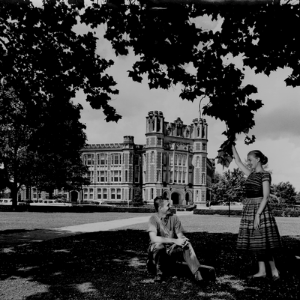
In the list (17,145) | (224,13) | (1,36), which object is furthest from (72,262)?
(17,145)

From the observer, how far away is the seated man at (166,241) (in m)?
6.14

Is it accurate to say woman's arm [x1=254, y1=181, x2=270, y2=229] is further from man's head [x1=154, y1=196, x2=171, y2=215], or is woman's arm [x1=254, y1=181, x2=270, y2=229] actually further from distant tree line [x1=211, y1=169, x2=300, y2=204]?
distant tree line [x1=211, y1=169, x2=300, y2=204]

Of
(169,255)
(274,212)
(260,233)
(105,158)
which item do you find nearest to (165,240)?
(169,255)

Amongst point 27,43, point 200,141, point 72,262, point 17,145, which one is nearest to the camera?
point 72,262

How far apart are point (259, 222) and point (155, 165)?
67.0 meters

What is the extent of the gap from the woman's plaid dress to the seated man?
0.98 metres

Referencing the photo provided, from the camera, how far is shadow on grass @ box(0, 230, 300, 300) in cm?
557

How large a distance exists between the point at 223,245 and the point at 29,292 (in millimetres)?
6802

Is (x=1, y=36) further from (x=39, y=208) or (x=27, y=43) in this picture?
(x=39, y=208)

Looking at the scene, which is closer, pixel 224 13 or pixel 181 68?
pixel 224 13

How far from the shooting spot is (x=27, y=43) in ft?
34.4

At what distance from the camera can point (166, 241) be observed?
6285 mm

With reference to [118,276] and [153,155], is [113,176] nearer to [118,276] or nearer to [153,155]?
[153,155]

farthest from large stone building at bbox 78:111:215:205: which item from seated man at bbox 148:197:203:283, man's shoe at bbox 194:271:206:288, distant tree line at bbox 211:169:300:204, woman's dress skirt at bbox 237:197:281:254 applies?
man's shoe at bbox 194:271:206:288
